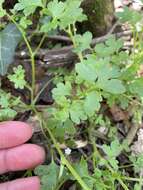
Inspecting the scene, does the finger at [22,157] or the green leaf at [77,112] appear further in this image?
the finger at [22,157]

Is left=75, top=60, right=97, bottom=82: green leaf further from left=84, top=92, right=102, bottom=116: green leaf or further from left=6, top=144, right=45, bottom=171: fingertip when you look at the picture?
left=6, top=144, right=45, bottom=171: fingertip

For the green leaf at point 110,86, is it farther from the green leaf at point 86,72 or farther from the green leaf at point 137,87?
the green leaf at point 137,87

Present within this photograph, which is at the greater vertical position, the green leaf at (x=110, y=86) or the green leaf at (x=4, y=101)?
the green leaf at (x=110, y=86)

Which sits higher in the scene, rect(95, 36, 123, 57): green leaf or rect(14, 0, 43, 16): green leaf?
rect(14, 0, 43, 16): green leaf

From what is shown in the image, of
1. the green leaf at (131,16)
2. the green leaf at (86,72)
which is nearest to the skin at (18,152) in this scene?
the green leaf at (86,72)

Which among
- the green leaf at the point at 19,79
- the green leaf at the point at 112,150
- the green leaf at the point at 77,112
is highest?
the green leaf at the point at 19,79

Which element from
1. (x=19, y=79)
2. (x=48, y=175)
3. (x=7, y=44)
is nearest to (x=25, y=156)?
(x=48, y=175)

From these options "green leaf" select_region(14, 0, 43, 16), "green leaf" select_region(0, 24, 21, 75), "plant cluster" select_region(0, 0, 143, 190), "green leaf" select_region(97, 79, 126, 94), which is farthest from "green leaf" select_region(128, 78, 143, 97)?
"green leaf" select_region(0, 24, 21, 75)

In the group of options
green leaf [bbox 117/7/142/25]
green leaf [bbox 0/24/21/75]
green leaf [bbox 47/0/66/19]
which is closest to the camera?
green leaf [bbox 47/0/66/19]
